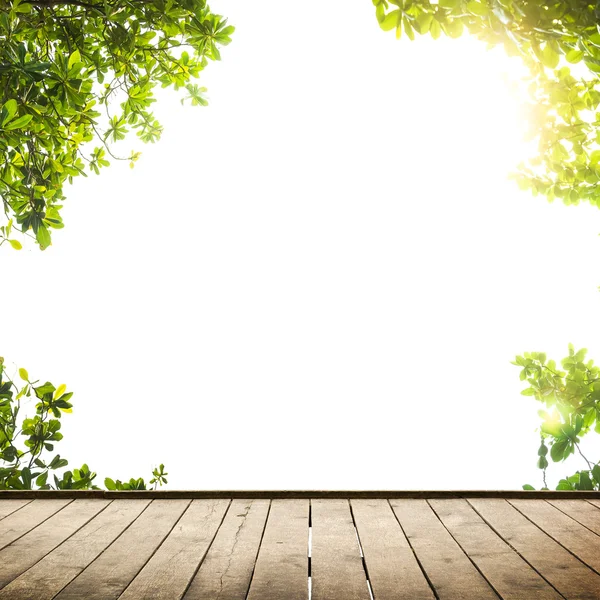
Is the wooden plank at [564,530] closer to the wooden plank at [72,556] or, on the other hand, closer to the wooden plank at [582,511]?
the wooden plank at [582,511]

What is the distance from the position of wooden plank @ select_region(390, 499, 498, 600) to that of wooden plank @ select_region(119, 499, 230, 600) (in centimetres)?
67

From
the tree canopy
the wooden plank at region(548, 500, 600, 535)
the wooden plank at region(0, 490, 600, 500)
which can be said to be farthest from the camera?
the wooden plank at region(0, 490, 600, 500)

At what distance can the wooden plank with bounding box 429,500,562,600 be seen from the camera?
154 centimetres

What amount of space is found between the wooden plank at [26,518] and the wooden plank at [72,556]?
19 centimetres

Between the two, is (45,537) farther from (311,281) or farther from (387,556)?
(311,281)

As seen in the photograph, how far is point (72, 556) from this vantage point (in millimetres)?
1835

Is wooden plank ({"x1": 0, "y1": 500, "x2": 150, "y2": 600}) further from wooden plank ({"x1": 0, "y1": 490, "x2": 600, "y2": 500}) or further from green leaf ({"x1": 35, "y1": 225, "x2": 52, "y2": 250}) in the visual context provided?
green leaf ({"x1": 35, "y1": 225, "x2": 52, "y2": 250})

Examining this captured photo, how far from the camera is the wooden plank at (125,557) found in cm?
156

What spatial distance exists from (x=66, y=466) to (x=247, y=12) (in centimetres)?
450

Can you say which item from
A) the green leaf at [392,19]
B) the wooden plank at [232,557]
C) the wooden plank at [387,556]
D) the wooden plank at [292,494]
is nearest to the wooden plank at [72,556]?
the wooden plank at [292,494]

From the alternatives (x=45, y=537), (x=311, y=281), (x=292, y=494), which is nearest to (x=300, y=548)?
(x=292, y=494)

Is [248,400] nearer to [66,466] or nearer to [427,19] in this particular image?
[66,466]

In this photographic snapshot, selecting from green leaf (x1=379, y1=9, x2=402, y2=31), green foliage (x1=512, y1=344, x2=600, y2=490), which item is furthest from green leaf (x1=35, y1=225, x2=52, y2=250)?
green foliage (x1=512, y1=344, x2=600, y2=490)

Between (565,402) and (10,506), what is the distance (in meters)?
2.64
